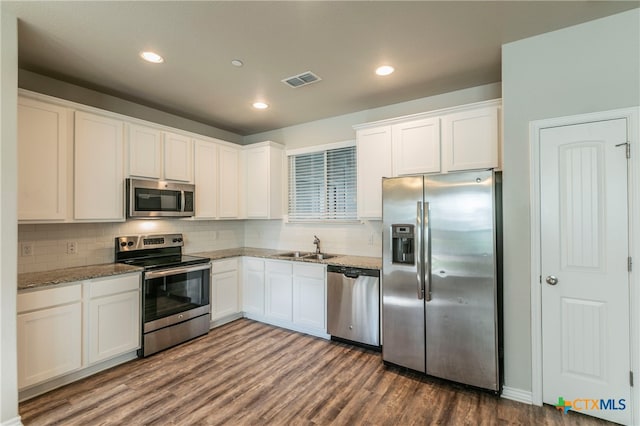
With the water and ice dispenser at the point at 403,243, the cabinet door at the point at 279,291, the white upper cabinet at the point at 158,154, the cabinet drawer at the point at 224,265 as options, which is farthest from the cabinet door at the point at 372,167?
the white upper cabinet at the point at 158,154

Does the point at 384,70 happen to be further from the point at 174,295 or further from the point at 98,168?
the point at 174,295

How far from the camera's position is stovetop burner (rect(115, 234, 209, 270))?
11.1 feet

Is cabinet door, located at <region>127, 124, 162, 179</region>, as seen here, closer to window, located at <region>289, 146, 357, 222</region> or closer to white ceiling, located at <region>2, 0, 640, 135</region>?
white ceiling, located at <region>2, 0, 640, 135</region>

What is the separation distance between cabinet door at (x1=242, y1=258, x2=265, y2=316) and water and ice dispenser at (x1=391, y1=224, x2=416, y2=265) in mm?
1958

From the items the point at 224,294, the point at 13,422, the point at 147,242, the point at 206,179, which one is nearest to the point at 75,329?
the point at 13,422

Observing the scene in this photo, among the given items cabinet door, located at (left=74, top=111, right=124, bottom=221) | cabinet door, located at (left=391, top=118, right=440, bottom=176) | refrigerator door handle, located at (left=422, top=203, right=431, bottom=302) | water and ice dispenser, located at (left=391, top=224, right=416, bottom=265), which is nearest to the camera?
refrigerator door handle, located at (left=422, top=203, right=431, bottom=302)

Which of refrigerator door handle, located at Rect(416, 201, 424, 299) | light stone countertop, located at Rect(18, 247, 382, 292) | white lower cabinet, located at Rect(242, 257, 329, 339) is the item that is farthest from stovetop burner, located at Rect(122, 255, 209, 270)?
refrigerator door handle, located at Rect(416, 201, 424, 299)

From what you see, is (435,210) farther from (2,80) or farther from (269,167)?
(2,80)

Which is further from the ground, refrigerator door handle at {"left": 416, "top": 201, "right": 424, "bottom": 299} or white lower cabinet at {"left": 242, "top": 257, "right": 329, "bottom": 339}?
refrigerator door handle at {"left": 416, "top": 201, "right": 424, "bottom": 299}

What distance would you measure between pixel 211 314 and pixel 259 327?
25.2 inches

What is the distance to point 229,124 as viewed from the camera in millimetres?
4598

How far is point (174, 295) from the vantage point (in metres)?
3.37

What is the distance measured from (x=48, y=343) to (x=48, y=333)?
0.26ft

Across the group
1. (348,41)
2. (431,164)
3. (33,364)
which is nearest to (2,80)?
(33,364)
